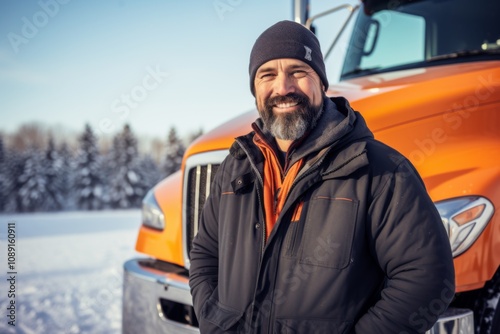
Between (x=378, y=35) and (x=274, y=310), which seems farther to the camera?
(x=378, y=35)

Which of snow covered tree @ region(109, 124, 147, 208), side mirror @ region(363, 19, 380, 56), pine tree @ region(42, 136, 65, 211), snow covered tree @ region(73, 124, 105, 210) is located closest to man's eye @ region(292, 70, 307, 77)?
side mirror @ region(363, 19, 380, 56)

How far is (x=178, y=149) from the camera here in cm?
3612

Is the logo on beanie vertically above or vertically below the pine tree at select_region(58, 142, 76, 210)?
above

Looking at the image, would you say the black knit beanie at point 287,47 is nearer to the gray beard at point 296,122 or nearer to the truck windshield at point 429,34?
the gray beard at point 296,122

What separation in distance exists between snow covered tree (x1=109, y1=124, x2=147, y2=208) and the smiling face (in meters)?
35.2

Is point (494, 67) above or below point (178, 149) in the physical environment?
above

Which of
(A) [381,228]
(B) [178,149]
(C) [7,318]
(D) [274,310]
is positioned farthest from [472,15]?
(B) [178,149]

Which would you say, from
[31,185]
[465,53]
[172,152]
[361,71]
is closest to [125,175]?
[172,152]

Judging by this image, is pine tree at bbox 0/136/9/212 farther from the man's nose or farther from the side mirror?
the man's nose

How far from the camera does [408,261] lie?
148 centimetres

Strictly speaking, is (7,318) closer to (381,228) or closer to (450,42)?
(381,228)

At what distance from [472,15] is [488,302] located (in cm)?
218

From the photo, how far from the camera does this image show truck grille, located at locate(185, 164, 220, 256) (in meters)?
2.68

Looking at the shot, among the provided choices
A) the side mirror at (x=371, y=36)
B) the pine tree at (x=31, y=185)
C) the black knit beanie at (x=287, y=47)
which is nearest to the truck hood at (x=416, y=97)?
the black knit beanie at (x=287, y=47)
